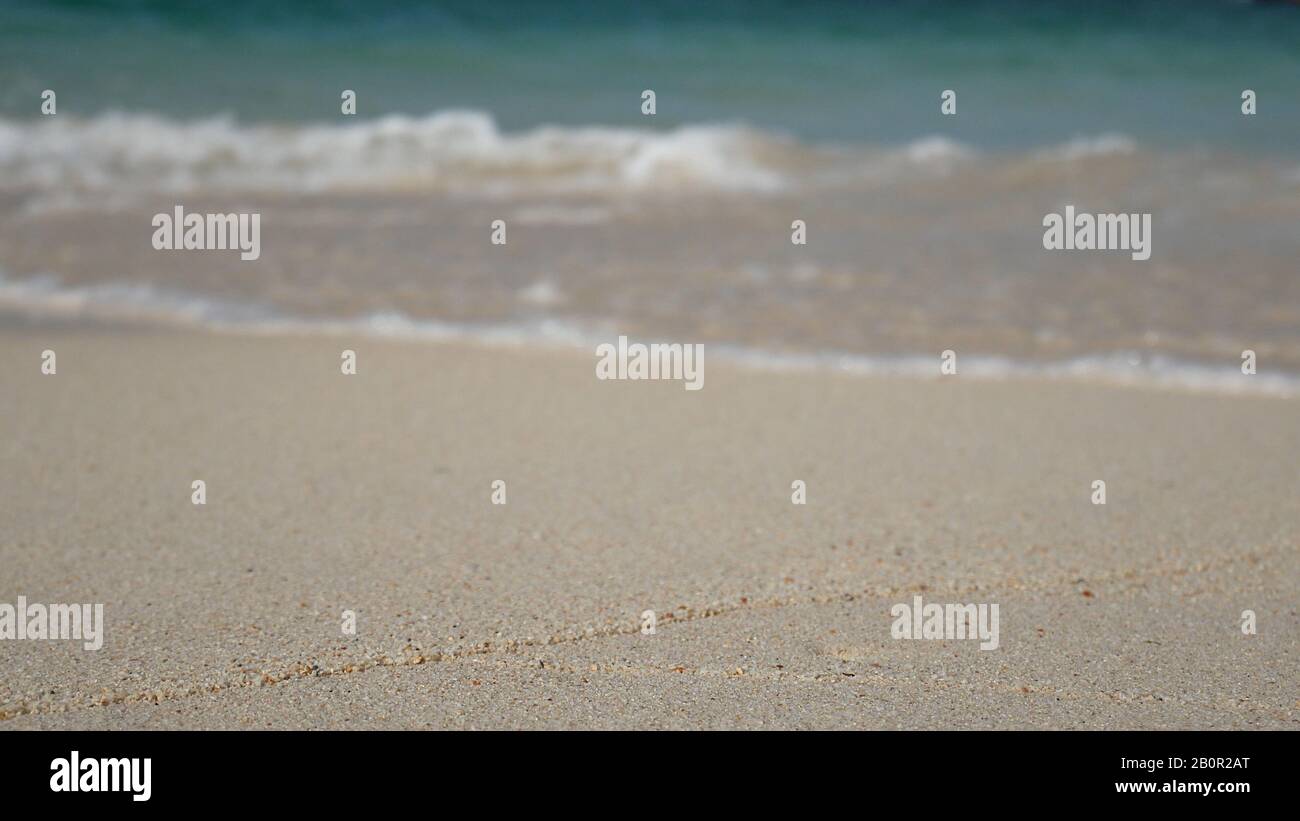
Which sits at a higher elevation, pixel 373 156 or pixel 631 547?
pixel 373 156

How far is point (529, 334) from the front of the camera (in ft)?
18.0

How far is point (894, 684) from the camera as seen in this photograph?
2400mm

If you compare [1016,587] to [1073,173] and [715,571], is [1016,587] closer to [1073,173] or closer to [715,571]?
[715,571]

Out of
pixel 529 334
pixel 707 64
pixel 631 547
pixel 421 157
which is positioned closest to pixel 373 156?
pixel 421 157

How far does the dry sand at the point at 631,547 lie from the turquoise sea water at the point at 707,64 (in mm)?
7111

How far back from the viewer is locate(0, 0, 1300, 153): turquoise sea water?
11992 millimetres

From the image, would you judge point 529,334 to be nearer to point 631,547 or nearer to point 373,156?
point 631,547

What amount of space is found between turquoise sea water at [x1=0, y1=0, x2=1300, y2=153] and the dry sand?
7.11 metres

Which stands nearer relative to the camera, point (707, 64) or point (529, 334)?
point (529, 334)

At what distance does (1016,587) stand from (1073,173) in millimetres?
7180

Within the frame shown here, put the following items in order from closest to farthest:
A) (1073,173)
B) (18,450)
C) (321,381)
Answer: (18,450) → (321,381) → (1073,173)

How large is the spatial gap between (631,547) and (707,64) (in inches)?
501

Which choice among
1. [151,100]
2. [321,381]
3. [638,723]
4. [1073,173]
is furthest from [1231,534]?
[151,100]

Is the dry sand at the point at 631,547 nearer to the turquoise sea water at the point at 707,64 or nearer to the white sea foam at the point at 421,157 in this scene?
the white sea foam at the point at 421,157
